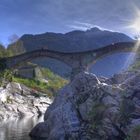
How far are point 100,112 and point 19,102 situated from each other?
2474 inches

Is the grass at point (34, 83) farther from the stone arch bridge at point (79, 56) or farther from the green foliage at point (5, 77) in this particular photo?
the stone arch bridge at point (79, 56)

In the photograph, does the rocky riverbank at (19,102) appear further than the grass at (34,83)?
No

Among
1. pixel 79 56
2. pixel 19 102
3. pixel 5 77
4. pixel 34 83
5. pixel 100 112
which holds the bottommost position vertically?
pixel 100 112

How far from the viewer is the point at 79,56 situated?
116 meters

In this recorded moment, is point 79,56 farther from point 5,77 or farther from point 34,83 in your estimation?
point 34,83

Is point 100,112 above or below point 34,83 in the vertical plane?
below

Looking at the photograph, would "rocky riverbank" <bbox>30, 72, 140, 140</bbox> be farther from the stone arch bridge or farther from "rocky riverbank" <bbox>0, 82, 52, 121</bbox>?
the stone arch bridge

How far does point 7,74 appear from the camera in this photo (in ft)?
397

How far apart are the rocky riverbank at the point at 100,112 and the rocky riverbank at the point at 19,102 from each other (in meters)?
36.2

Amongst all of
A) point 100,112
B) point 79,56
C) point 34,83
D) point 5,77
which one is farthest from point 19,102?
point 100,112

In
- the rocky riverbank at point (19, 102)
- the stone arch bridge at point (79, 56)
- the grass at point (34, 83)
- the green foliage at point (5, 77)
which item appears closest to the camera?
the rocky riverbank at point (19, 102)

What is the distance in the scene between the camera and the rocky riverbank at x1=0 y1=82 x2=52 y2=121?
8806cm

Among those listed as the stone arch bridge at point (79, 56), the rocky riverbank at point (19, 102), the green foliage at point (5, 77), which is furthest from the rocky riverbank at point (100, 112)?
the green foliage at point (5, 77)

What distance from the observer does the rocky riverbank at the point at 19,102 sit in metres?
88.1
